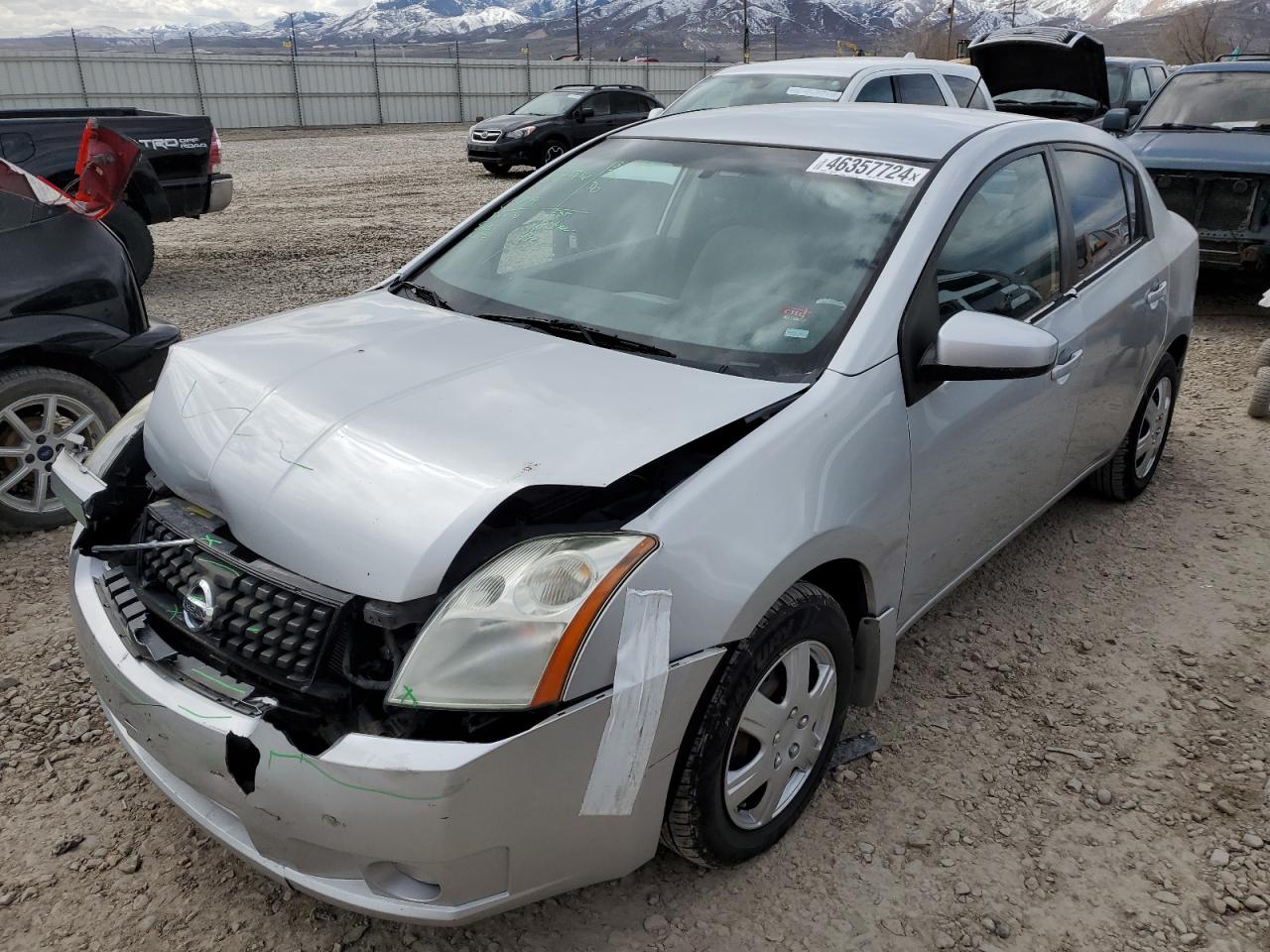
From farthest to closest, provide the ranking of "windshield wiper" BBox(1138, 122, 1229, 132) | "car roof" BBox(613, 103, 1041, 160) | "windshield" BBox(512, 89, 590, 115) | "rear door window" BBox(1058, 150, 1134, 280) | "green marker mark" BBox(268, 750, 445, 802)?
"windshield" BBox(512, 89, 590, 115) → "windshield wiper" BBox(1138, 122, 1229, 132) → "rear door window" BBox(1058, 150, 1134, 280) → "car roof" BBox(613, 103, 1041, 160) → "green marker mark" BBox(268, 750, 445, 802)

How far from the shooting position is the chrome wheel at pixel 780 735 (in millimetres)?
2262

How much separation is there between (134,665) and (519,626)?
35.6 inches

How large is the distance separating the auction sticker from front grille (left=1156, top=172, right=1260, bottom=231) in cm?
561

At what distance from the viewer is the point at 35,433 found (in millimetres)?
4012

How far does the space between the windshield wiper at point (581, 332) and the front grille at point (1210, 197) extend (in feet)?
20.9

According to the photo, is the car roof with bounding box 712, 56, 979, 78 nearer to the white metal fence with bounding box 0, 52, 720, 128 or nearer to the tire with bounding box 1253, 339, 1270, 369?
the tire with bounding box 1253, 339, 1270, 369

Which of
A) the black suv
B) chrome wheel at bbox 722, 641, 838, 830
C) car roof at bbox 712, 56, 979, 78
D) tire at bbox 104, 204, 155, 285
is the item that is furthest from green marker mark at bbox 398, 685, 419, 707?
the black suv

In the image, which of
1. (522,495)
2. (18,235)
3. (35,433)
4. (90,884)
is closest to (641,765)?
(522,495)

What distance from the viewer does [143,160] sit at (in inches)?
322

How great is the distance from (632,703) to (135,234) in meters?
7.53

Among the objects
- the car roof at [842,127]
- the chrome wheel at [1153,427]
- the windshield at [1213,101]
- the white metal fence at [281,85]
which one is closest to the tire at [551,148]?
the windshield at [1213,101]

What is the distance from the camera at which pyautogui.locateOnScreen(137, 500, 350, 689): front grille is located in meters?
1.92

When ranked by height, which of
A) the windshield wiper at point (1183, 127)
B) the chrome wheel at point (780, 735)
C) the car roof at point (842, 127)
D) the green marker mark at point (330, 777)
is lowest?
the chrome wheel at point (780, 735)

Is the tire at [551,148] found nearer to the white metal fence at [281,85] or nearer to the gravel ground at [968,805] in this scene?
the gravel ground at [968,805]
